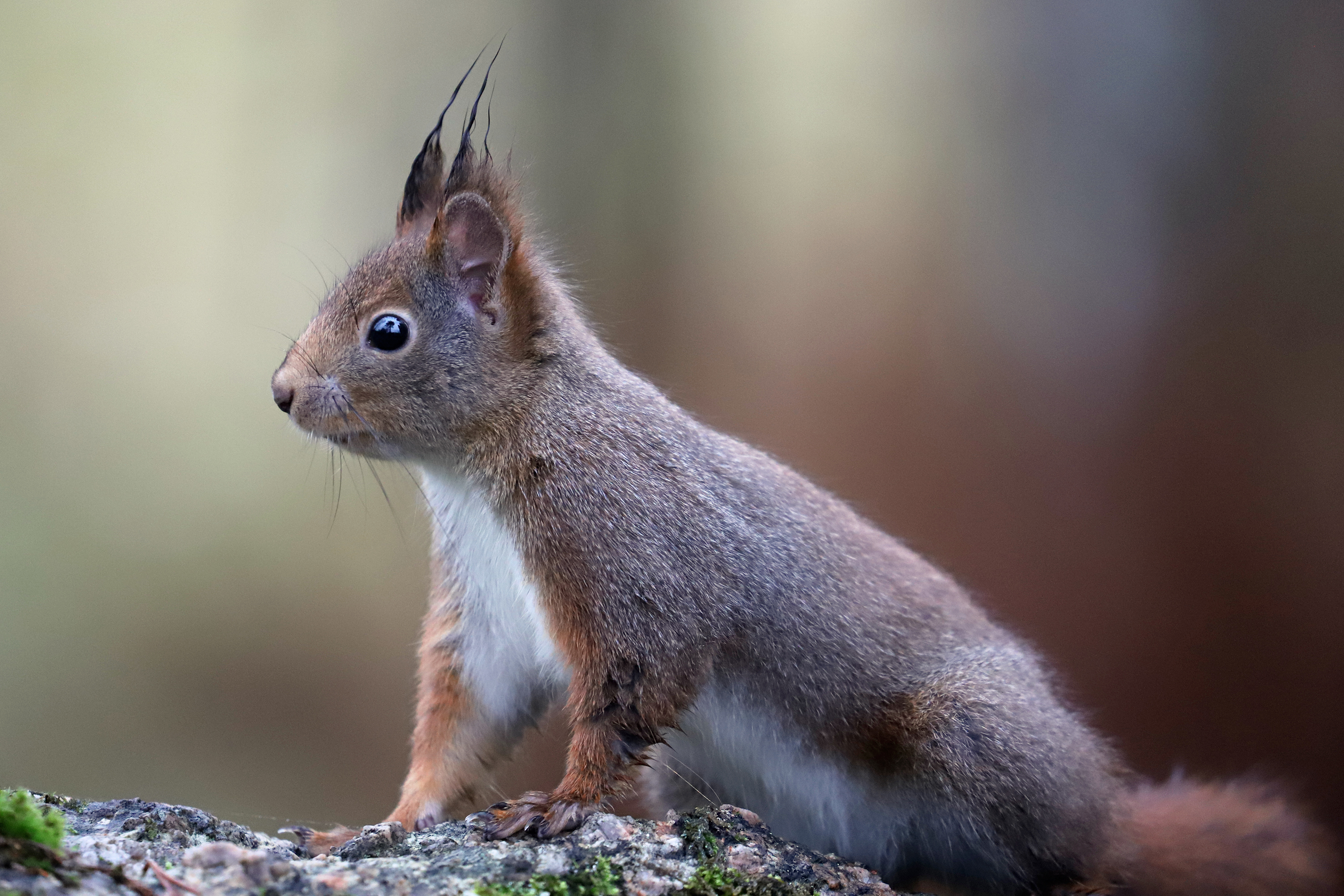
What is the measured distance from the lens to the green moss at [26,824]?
46.3 inches

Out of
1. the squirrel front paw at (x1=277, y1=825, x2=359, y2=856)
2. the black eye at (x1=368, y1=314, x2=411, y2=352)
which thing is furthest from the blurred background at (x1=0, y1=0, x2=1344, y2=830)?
the squirrel front paw at (x1=277, y1=825, x2=359, y2=856)

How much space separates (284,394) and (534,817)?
38.5 inches

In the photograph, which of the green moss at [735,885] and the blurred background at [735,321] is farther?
the blurred background at [735,321]

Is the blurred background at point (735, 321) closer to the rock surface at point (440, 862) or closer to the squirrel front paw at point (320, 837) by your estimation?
the squirrel front paw at point (320, 837)

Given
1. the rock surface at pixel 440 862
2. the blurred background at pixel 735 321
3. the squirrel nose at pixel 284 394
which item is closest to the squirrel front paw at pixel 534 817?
the rock surface at pixel 440 862

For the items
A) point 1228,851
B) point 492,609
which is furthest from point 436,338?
point 1228,851

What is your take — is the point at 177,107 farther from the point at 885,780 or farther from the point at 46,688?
the point at 885,780

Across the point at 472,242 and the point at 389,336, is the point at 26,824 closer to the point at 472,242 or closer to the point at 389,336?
the point at 389,336

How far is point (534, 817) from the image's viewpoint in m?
1.65

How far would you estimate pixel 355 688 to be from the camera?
355 cm

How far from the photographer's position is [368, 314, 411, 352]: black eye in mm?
2000

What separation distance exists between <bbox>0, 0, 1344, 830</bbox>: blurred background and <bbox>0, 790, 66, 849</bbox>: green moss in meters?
1.34

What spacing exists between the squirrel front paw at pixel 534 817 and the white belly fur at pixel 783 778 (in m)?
0.29

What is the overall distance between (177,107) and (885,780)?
10.6 ft
